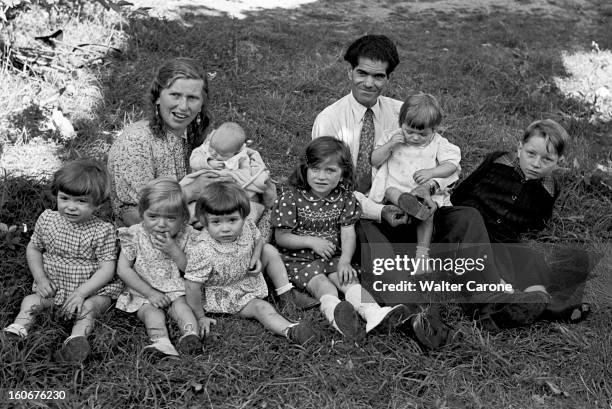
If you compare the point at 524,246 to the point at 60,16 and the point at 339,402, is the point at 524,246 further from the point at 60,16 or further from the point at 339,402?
the point at 60,16

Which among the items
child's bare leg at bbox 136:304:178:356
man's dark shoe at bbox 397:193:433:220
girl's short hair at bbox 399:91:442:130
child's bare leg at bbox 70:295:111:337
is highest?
girl's short hair at bbox 399:91:442:130

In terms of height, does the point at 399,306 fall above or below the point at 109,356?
above

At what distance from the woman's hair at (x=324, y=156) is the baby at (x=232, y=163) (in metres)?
0.23

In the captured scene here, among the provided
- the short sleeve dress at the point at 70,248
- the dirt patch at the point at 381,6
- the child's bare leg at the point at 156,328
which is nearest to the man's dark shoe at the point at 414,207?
the child's bare leg at the point at 156,328

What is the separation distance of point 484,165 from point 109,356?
2.58m

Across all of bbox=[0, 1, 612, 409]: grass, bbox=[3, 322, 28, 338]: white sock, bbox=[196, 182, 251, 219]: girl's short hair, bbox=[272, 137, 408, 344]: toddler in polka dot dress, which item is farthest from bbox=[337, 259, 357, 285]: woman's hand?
bbox=[3, 322, 28, 338]: white sock

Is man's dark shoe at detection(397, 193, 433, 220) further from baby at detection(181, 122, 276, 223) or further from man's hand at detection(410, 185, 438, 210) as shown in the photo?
baby at detection(181, 122, 276, 223)

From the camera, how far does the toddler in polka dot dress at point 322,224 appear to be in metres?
3.74

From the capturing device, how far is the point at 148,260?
3.48m

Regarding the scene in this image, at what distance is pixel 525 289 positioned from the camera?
3781 mm

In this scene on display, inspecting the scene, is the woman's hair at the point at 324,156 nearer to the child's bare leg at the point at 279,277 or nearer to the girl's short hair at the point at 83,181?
the child's bare leg at the point at 279,277

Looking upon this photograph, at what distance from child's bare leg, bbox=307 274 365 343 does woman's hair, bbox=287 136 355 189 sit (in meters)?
0.65

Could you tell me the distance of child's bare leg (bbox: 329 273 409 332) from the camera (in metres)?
3.29

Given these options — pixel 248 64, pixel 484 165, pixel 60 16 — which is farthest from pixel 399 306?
pixel 60 16
